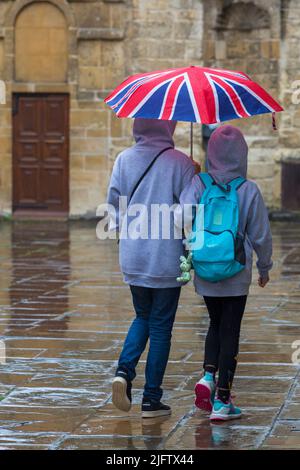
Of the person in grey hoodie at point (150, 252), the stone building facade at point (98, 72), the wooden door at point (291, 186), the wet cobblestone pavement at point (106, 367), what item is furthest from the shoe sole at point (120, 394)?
the wooden door at point (291, 186)

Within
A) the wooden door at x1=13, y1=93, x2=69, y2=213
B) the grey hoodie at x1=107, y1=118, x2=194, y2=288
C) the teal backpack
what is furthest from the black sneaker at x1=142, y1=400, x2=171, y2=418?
the wooden door at x1=13, y1=93, x2=69, y2=213

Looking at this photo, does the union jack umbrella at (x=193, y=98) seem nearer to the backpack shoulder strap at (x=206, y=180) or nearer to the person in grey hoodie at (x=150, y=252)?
the person in grey hoodie at (x=150, y=252)

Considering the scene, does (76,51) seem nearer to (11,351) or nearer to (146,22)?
(146,22)

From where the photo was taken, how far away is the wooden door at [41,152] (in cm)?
2277

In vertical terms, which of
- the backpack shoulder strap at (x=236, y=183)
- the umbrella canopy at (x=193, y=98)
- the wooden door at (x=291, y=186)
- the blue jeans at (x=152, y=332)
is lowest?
the wooden door at (x=291, y=186)

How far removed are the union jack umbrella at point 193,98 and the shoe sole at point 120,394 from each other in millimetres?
1455

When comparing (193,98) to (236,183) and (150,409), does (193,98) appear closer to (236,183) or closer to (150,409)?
(236,183)

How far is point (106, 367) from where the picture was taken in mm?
8938

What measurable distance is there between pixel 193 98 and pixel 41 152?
51.9 feet

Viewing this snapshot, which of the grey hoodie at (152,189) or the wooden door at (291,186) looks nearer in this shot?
the grey hoodie at (152,189)

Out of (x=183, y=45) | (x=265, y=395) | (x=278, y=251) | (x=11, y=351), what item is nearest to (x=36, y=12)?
(x=183, y=45)

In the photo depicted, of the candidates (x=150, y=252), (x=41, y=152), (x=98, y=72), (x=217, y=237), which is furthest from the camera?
(x=41, y=152)

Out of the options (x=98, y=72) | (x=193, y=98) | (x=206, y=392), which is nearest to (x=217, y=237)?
(x=193, y=98)

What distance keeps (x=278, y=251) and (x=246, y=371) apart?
883 cm
